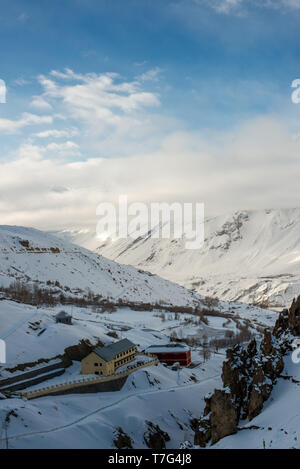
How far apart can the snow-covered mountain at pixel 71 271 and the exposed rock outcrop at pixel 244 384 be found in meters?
95.7

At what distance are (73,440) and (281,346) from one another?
22.3 m

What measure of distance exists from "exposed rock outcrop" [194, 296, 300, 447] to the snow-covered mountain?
9571 cm

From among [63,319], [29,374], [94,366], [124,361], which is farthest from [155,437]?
[63,319]

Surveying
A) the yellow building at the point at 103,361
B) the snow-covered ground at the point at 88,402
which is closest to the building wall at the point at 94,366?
the yellow building at the point at 103,361

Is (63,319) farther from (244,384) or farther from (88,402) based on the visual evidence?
(244,384)

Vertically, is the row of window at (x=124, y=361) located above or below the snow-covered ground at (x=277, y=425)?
below

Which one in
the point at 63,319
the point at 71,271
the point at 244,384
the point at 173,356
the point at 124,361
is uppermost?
the point at 71,271

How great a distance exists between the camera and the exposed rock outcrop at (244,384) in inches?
1318

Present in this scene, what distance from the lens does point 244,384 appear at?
120 ft

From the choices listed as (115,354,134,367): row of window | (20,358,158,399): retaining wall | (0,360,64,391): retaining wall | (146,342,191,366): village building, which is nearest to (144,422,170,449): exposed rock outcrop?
(20,358,158,399): retaining wall

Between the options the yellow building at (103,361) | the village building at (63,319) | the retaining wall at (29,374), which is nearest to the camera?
the retaining wall at (29,374)

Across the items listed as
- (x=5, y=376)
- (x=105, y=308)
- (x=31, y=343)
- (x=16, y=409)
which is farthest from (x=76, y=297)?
(x=16, y=409)

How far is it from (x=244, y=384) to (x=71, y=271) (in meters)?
128

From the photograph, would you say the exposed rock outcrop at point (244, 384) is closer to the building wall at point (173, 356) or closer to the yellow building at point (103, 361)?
the yellow building at point (103, 361)
